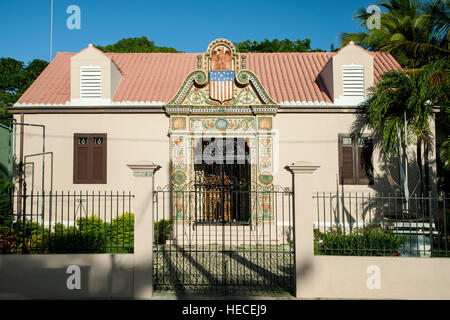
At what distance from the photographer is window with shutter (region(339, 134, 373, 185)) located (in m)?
12.2

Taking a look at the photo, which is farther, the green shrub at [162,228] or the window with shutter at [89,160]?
the window with shutter at [89,160]

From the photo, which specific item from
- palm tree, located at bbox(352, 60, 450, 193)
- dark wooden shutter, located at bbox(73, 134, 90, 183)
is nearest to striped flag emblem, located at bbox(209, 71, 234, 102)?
→ palm tree, located at bbox(352, 60, 450, 193)

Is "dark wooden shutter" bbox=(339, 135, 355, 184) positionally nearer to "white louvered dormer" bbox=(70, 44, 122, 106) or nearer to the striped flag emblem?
the striped flag emblem

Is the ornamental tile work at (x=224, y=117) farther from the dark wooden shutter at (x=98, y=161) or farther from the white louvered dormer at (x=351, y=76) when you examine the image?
the white louvered dormer at (x=351, y=76)

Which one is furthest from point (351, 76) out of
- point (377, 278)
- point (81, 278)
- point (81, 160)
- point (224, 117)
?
point (81, 278)

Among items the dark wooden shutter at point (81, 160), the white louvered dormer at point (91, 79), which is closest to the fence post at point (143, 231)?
the dark wooden shutter at point (81, 160)

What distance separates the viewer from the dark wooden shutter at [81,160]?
479 inches

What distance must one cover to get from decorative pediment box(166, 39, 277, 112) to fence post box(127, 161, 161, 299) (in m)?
5.40

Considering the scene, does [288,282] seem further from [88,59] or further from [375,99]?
[88,59]

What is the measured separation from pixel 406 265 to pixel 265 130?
655 centimetres

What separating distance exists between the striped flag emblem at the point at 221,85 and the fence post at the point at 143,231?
5632mm

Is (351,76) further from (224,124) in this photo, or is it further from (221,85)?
(224,124)

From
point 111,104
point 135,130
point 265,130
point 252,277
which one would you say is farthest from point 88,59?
point 252,277

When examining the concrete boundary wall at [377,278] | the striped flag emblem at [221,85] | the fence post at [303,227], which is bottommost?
the concrete boundary wall at [377,278]
